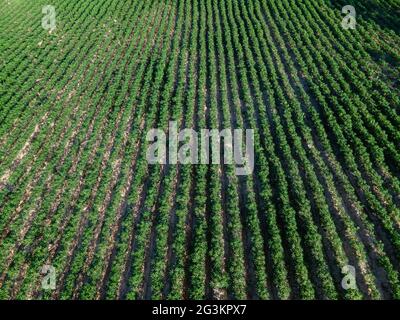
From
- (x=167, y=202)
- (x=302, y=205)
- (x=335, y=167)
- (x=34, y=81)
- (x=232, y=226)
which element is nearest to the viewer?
(x=232, y=226)

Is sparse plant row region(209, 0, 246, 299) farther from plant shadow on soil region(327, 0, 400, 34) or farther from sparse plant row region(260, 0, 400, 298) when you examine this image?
plant shadow on soil region(327, 0, 400, 34)

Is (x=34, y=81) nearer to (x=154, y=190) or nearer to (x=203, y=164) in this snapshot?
(x=154, y=190)

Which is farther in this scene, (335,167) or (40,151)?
(40,151)

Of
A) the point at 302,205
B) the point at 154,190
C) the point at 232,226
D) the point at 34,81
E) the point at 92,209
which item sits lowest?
the point at 232,226

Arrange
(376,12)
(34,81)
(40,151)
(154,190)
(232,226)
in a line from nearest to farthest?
1. (232,226)
2. (154,190)
3. (40,151)
4. (34,81)
5. (376,12)

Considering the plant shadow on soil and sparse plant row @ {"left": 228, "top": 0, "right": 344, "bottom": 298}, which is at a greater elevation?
the plant shadow on soil

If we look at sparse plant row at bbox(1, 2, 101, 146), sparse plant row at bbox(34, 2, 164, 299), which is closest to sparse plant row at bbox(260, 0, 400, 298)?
sparse plant row at bbox(34, 2, 164, 299)

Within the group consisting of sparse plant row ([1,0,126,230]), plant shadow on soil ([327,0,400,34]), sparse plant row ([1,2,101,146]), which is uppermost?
plant shadow on soil ([327,0,400,34])

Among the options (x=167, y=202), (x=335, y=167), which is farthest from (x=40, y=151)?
(x=335, y=167)

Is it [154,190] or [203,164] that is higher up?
[203,164]
